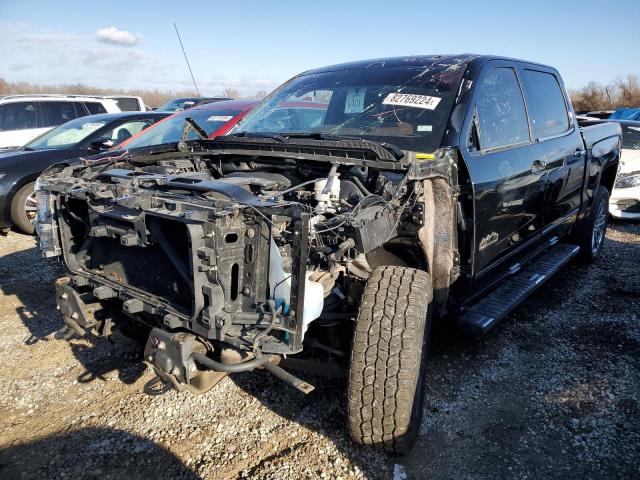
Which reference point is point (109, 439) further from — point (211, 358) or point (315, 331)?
point (315, 331)

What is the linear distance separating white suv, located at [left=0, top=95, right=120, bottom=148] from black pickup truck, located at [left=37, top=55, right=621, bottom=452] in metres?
7.33

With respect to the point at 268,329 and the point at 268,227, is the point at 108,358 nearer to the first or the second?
the point at 268,329

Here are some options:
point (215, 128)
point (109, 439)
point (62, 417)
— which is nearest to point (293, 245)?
point (109, 439)

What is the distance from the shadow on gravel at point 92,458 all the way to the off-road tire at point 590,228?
445 cm

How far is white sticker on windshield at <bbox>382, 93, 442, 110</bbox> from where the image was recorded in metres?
3.09

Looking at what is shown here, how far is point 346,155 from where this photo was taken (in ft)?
8.83

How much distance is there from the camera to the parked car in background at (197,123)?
5758mm

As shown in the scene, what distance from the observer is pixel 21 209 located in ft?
21.9

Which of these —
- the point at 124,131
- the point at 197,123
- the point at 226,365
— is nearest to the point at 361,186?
the point at 226,365

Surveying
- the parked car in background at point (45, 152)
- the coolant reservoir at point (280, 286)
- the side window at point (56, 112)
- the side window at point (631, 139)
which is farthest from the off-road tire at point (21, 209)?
the side window at point (631, 139)

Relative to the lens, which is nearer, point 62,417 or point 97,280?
point 97,280

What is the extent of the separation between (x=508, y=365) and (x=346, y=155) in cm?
185

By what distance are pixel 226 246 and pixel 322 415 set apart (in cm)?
127

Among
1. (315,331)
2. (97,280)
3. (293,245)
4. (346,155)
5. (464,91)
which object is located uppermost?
(464,91)
